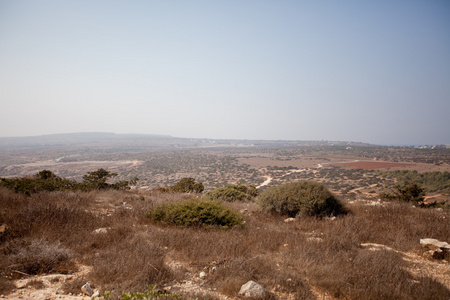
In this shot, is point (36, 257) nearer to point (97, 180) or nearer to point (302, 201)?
point (302, 201)

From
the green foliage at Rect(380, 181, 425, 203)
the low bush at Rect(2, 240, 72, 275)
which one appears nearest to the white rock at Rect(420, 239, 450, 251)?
the low bush at Rect(2, 240, 72, 275)

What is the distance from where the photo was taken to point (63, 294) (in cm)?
302

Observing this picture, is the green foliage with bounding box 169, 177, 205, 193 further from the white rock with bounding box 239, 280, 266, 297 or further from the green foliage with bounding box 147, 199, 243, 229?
the white rock with bounding box 239, 280, 266, 297

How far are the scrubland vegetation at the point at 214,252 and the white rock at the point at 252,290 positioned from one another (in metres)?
0.12

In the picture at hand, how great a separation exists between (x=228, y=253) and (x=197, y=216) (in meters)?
2.32

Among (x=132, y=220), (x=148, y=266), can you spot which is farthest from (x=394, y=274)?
(x=132, y=220)

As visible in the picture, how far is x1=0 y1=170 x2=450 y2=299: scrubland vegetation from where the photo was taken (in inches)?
128

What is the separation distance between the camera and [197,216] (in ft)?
21.2

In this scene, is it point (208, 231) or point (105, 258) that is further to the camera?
point (208, 231)

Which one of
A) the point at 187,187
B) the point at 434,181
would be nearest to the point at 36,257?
the point at 187,187

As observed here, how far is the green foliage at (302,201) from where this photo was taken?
7996 millimetres

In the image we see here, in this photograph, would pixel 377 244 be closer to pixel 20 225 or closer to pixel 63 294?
pixel 63 294

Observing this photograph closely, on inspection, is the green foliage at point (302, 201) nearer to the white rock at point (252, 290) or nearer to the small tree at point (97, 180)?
the white rock at point (252, 290)

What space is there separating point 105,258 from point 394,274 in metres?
5.18
